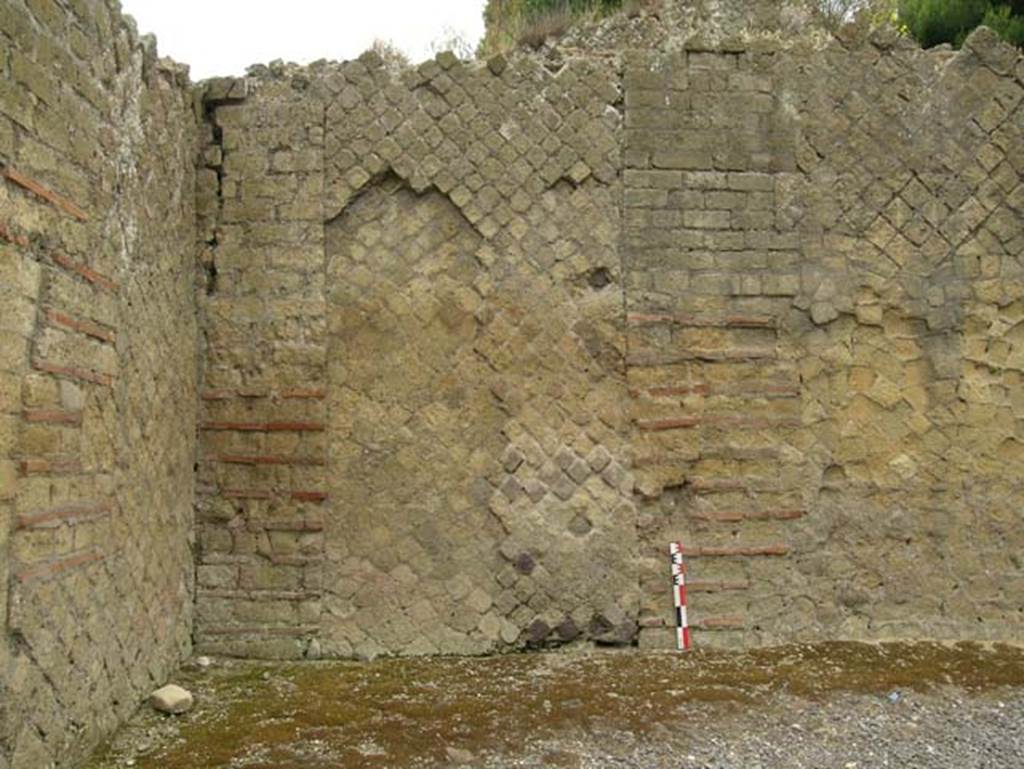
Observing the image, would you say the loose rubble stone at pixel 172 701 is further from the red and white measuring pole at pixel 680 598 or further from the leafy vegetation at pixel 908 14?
the leafy vegetation at pixel 908 14

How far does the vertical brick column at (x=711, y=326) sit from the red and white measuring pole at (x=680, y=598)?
2.3 inches

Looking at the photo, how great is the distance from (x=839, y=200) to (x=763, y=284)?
0.71m

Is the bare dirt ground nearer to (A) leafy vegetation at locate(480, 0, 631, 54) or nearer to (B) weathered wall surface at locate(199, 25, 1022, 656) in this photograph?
(B) weathered wall surface at locate(199, 25, 1022, 656)

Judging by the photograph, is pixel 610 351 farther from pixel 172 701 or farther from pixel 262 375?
pixel 172 701

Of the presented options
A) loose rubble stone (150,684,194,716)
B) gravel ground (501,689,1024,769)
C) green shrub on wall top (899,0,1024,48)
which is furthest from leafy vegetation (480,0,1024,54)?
gravel ground (501,689,1024,769)

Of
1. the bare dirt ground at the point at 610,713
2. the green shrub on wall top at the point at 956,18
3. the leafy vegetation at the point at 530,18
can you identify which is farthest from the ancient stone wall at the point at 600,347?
the green shrub on wall top at the point at 956,18

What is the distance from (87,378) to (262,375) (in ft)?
5.65

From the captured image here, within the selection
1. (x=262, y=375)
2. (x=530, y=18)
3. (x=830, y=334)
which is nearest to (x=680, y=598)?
(x=830, y=334)

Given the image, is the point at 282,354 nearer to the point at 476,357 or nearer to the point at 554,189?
the point at 476,357

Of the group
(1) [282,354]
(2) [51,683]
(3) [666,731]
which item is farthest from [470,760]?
(1) [282,354]

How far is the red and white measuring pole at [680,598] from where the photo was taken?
613 cm

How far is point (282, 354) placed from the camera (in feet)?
20.3

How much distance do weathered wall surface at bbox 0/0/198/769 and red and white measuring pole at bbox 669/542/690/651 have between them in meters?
2.77

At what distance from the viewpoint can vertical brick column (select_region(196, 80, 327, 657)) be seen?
6066mm
